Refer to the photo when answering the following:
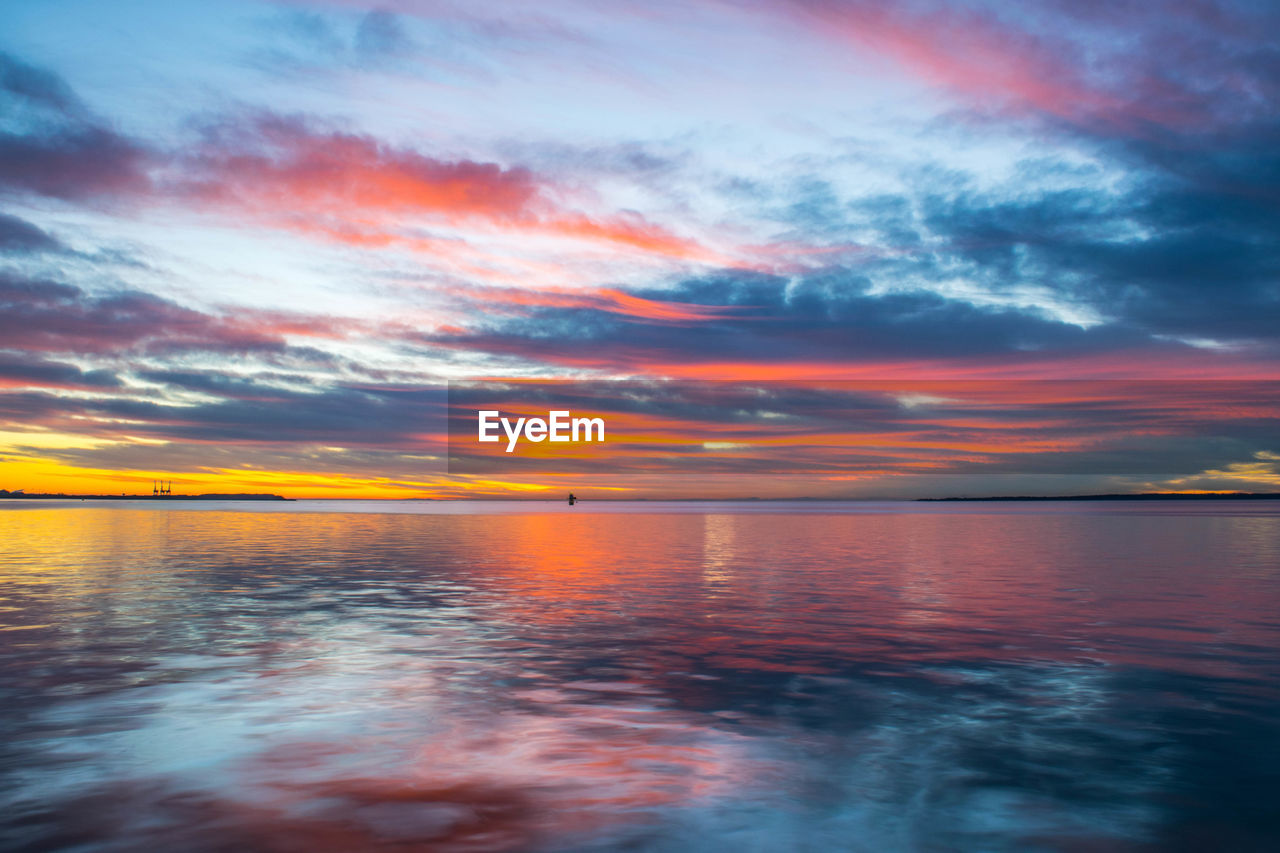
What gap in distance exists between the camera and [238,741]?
1084 cm

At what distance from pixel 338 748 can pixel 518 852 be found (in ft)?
12.9

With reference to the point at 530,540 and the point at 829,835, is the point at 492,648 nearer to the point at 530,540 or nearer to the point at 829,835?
the point at 829,835

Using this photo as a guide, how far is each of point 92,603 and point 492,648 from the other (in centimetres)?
1256

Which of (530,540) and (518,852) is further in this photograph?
(530,540)

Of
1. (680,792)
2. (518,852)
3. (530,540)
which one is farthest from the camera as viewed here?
(530,540)

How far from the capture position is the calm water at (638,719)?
325 inches

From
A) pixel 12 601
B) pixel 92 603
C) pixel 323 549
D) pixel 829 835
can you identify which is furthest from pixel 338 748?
pixel 323 549

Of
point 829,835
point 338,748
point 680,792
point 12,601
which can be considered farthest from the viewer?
point 12,601

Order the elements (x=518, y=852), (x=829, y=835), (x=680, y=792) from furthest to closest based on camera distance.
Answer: (x=680, y=792) → (x=829, y=835) → (x=518, y=852)

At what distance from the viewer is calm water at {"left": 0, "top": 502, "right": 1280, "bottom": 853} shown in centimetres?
827

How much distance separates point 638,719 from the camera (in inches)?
468

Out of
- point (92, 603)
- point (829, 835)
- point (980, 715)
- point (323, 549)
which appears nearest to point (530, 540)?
point (323, 549)

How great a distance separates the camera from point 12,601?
2392 centimetres

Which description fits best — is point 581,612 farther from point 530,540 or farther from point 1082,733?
Result: point 530,540
